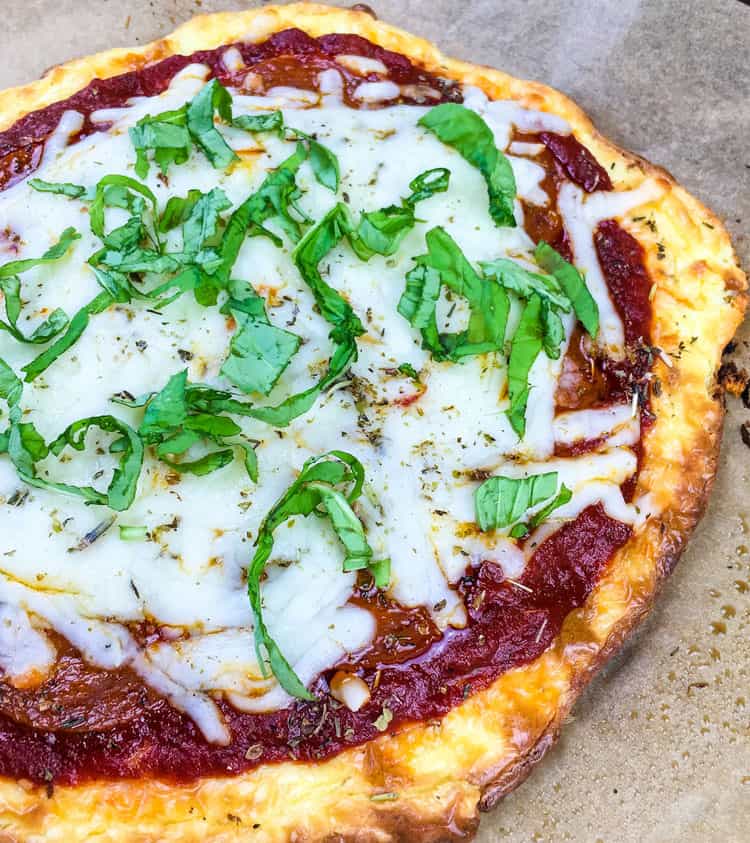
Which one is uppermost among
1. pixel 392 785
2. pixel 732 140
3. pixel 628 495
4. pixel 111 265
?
pixel 732 140

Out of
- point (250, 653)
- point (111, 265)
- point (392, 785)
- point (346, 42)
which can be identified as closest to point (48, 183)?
point (111, 265)

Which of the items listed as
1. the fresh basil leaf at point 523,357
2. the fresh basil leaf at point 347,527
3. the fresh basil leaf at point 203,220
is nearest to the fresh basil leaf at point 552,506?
the fresh basil leaf at point 523,357

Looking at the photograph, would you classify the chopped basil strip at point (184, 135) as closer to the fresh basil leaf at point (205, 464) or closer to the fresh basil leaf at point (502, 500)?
the fresh basil leaf at point (205, 464)

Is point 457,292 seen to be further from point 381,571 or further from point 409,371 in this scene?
point 381,571

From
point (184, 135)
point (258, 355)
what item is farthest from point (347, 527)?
point (184, 135)

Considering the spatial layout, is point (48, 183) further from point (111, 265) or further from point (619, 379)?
point (619, 379)
